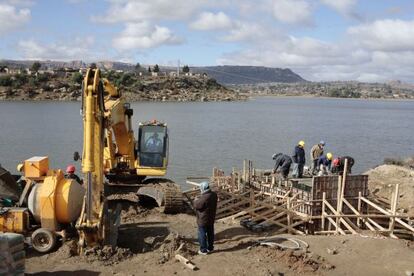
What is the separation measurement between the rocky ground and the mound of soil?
3019 inches

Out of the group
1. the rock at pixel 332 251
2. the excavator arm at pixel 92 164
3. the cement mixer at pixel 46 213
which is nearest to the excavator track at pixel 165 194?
the cement mixer at pixel 46 213

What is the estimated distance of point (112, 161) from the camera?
50.4ft

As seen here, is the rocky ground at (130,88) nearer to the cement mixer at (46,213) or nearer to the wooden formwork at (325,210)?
the wooden formwork at (325,210)

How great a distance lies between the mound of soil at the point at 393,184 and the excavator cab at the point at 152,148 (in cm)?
860

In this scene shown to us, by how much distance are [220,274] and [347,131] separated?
169 feet

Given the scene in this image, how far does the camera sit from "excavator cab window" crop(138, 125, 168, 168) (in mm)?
15711

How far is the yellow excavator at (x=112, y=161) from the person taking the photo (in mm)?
10430

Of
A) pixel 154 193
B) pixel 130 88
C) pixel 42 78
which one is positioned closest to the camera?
pixel 154 193

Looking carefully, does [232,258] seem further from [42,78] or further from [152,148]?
[42,78]

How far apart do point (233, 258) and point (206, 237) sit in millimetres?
727

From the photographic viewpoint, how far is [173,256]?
34.7 ft

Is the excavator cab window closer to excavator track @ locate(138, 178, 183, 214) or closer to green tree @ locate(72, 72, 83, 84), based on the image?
excavator track @ locate(138, 178, 183, 214)

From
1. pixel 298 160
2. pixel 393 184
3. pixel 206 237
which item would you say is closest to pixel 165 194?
pixel 206 237

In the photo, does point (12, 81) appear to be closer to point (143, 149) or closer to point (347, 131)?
point (347, 131)
